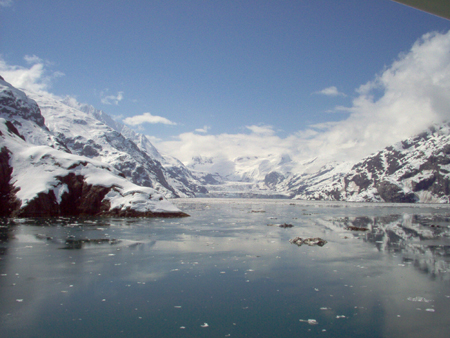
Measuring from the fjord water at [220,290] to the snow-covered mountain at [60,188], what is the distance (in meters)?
31.2

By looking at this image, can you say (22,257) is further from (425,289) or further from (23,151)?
(23,151)

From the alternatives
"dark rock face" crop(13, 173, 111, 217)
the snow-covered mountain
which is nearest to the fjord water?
the snow-covered mountain

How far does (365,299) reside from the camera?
14352 mm

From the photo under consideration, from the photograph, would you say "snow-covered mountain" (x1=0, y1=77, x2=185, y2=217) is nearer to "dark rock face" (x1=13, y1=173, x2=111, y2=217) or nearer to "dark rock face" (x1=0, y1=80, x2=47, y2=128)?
"dark rock face" (x1=13, y1=173, x2=111, y2=217)

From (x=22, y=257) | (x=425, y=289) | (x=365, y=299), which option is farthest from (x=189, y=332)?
(x=22, y=257)

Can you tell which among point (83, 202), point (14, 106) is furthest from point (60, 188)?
point (14, 106)

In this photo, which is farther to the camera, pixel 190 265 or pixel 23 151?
pixel 23 151

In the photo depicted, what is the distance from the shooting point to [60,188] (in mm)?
58000

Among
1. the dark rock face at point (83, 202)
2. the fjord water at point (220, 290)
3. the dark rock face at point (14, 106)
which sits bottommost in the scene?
the fjord water at point (220, 290)

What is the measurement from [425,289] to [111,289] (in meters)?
16.9

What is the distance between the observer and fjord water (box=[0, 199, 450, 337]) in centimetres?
1117

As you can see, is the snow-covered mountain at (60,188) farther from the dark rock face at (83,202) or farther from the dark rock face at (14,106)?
the dark rock face at (14,106)

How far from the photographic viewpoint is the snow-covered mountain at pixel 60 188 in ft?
177

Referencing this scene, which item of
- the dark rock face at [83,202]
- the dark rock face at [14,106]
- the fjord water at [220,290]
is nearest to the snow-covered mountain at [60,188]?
the dark rock face at [83,202]
